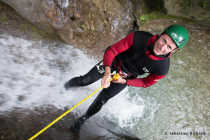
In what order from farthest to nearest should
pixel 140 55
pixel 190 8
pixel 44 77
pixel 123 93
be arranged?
pixel 190 8 < pixel 123 93 < pixel 44 77 < pixel 140 55

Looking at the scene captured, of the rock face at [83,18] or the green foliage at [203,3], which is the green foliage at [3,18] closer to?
the rock face at [83,18]

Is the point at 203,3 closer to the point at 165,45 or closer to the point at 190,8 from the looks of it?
the point at 190,8

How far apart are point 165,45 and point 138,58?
1.77ft

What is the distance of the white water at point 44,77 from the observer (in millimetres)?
2742

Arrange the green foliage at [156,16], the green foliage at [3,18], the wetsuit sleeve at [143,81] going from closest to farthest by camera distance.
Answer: the wetsuit sleeve at [143,81] < the green foliage at [3,18] < the green foliage at [156,16]

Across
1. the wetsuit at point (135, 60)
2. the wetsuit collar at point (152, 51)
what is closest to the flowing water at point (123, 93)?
the wetsuit at point (135, 60)

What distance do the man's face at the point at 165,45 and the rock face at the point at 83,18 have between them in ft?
10.5

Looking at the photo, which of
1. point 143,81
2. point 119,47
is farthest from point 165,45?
point 143,81

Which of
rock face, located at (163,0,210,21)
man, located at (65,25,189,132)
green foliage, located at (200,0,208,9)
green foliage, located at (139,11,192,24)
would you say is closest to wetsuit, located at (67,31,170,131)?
man, located at (65,25,189,132)

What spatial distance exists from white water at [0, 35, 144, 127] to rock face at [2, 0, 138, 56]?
0.57 metres

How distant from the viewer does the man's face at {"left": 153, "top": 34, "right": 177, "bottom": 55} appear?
1.98 metres

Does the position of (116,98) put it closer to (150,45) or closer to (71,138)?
(71,138)

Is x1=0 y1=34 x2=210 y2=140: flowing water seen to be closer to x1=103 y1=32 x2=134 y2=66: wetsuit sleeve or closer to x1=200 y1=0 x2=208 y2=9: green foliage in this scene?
x1=103 y1=32 x2=134 y2=66: wetsuit sleeve

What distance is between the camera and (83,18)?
4840 mm
